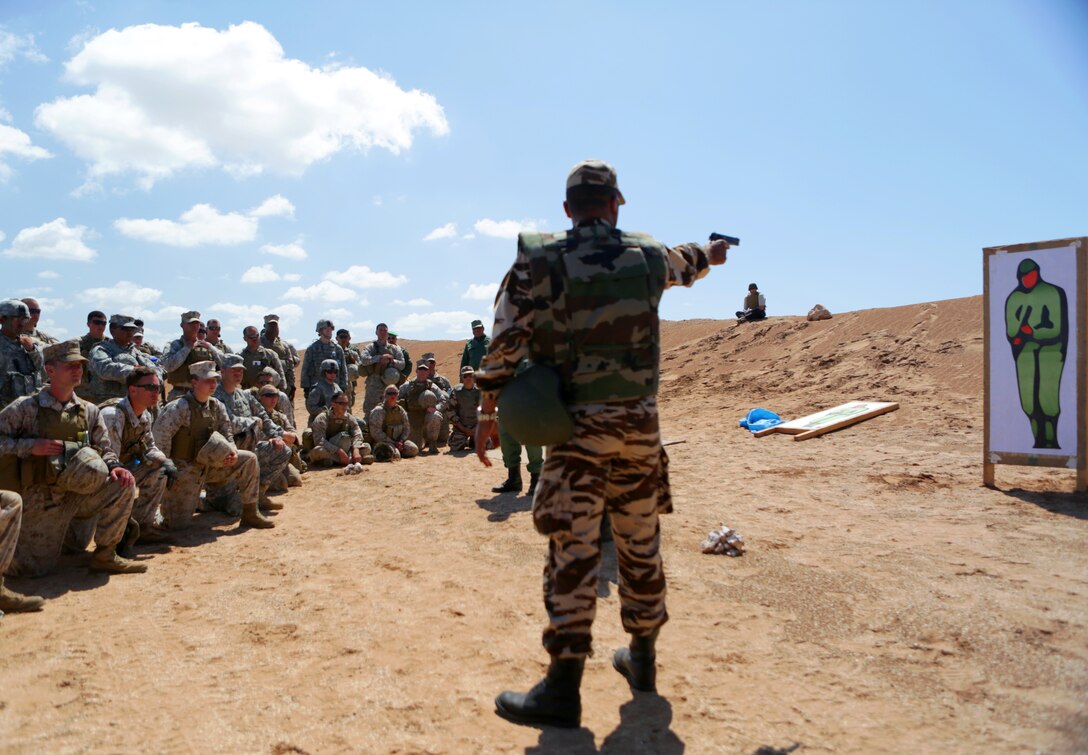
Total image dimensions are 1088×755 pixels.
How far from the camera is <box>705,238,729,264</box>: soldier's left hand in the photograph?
3297 mm

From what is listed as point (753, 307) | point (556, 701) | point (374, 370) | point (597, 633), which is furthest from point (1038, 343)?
point (753, 307)

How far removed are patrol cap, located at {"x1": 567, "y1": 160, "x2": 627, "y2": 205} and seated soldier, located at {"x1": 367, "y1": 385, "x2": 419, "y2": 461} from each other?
25.2 feet

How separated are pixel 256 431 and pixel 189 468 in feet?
2.86

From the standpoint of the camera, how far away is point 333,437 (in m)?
9.57

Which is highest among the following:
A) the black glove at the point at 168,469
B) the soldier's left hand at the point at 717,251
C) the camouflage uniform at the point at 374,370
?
the soldier's left hand at the point at 717,251

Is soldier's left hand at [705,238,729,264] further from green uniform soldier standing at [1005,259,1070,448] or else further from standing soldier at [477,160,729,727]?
green uniform soldier standing at [1005,259,1070,448]

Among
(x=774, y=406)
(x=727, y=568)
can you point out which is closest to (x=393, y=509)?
(x=727, y=568)

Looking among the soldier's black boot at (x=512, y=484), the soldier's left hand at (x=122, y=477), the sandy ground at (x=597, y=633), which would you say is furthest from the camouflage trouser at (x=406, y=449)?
the soldier's left hand at (x=122, y=477)

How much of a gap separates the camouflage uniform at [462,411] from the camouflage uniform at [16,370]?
5.35 m

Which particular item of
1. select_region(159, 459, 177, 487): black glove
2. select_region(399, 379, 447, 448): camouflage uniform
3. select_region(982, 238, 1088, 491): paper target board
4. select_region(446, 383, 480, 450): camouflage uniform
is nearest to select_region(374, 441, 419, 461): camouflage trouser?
select_region(399, 379, 447, 448): camouflage uniform

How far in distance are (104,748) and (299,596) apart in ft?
5.63

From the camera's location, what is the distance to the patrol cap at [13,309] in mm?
6598

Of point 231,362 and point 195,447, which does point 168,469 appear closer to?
point 195,447

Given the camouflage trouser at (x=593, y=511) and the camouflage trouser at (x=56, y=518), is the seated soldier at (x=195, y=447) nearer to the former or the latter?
the camouflage trouser at (x=56, y=518)
